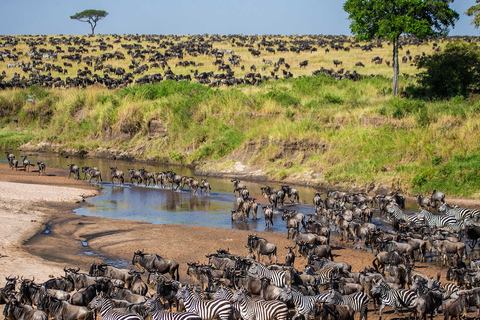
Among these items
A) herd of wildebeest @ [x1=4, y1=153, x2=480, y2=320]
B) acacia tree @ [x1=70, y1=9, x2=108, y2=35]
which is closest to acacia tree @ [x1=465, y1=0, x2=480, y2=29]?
herd of wildebeest @ [x1=4, y1=153, x2=480, y2=320]

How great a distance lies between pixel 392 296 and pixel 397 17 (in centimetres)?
2542

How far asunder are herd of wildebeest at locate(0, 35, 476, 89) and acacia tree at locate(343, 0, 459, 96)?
9.31 meters

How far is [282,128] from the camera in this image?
104 ft

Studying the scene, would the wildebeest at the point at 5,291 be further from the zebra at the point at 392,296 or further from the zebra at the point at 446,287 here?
the zebra at the point at 446,287

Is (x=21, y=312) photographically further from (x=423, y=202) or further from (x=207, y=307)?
(x=423, y=202)

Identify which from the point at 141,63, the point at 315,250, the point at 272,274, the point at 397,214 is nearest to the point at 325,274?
the point at 272,274

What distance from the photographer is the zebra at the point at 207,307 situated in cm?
977

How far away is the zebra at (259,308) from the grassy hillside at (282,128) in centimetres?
1693

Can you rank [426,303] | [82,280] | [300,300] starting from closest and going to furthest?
[426,303], [300,300], [82,280]

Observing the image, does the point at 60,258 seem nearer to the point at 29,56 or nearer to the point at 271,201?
the point at 271,201

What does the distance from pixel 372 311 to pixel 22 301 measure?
7351 mm

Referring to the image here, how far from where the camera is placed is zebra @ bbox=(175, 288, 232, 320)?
9766mm

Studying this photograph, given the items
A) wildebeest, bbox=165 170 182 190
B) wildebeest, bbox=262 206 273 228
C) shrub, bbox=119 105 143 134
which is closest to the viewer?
wildebeest, bbox=262 206 273 228

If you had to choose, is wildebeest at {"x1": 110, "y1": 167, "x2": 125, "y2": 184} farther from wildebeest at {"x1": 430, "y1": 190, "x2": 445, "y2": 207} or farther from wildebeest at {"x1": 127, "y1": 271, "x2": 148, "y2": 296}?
wildebeest at {"x1": 127, "y1": 271, "x2": 148, "y2": 296}
